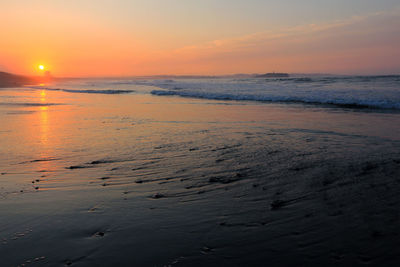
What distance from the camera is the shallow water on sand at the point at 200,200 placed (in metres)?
2.79

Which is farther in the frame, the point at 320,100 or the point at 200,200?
the point at 320,100

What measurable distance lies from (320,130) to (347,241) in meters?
Result: 6.48

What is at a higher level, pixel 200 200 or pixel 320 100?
pixel 320 100

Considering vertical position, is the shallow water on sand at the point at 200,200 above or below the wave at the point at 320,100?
below

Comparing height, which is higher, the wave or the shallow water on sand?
the wave

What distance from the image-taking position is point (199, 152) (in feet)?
21.3

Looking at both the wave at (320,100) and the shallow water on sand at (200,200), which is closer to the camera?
the shallow water on sand at (200,200)

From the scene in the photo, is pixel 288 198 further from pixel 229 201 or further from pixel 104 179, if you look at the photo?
pixel 104 179

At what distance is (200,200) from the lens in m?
3.97

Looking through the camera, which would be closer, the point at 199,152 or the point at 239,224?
the point at 239,224

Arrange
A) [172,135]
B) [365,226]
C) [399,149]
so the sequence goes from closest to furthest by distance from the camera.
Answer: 1. [365,226]
2. [399,149]
3. [172,135]

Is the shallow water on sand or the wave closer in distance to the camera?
the shallow water on sand

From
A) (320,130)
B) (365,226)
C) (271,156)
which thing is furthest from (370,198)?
(320,130)

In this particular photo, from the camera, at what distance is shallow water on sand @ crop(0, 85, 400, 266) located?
2.79m
